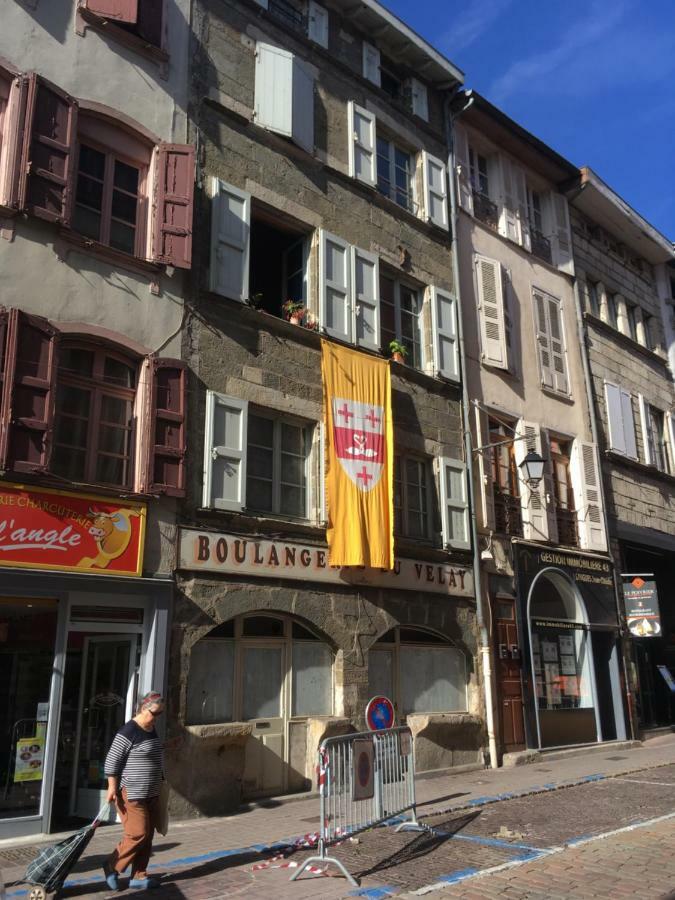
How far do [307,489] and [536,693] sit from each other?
598 centimetres

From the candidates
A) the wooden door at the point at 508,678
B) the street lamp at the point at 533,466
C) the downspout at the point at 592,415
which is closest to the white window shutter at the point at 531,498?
the street lamp at the point at 533,466

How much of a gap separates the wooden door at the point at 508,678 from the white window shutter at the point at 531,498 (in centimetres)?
174

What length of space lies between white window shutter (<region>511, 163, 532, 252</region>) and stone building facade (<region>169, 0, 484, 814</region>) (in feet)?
9.16

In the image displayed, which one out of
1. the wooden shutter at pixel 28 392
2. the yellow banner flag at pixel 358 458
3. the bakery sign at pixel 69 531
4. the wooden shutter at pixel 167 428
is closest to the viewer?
the bakery sign at pixel 69 531

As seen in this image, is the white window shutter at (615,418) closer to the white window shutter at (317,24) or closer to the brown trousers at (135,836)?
the white window shutter at (317,24)

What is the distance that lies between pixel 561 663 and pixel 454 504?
162 inches

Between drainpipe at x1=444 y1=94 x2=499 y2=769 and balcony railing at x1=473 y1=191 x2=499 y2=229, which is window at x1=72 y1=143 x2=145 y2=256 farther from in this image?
balcony railing at x1=473 y1=191 x2=499 y2=229

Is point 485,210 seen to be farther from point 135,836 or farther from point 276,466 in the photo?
point 135,836

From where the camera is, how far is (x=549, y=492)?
15.5m

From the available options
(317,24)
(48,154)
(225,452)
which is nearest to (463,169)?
(317,24)

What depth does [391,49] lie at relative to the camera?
15.1m

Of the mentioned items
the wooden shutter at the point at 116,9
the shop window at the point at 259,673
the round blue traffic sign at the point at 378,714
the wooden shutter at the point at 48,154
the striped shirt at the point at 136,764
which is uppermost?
the wooden shutter at the point at 116,9

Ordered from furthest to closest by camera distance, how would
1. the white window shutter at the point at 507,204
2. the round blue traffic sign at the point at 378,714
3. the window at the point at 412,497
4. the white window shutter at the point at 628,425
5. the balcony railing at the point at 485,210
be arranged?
the white window shutter at the point at 628,425
the white window shutter at the point at 507,204
the balcony railing at the point at 485,210
the window at the point at 412,497
the round blue traffic sign at the point at 378,714

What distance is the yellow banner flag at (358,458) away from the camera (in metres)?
11.2
